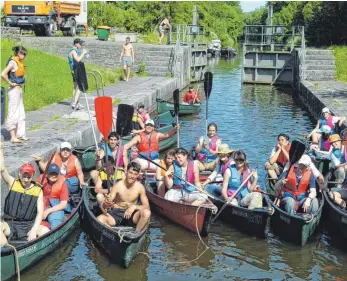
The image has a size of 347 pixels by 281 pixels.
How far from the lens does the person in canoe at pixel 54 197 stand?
8945mm

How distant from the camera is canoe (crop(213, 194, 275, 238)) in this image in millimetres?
9609

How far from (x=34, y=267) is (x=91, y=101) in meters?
10.6

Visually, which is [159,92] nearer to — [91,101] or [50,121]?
[91,101]

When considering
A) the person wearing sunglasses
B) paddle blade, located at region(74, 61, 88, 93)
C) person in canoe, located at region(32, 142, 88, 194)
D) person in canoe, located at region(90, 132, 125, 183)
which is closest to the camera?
person in canoe, located at region(32, 142, 88, 194)

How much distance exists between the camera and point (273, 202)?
33.2ft

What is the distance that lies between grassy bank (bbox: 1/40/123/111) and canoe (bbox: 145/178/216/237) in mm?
7577

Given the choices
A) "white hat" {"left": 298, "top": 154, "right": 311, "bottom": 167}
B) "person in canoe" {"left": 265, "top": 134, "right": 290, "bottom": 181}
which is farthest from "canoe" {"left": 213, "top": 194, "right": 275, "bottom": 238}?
"person in canoe" {"left": 265, "top": 134, "right": 290, "bottom": 181}

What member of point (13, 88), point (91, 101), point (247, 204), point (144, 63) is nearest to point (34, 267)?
point (247, 204)

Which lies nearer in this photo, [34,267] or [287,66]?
[34,267]

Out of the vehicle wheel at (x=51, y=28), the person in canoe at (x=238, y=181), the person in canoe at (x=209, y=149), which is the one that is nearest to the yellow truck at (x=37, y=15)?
the vehicle wheel at (x=51, y=28)

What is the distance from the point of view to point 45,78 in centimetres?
2198

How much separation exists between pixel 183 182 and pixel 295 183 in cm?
194

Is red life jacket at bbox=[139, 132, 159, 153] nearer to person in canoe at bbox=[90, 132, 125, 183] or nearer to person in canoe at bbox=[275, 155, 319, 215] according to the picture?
person in canoe at bbox=[90, 132, 125, 183]

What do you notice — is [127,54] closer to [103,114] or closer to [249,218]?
[103,114]
